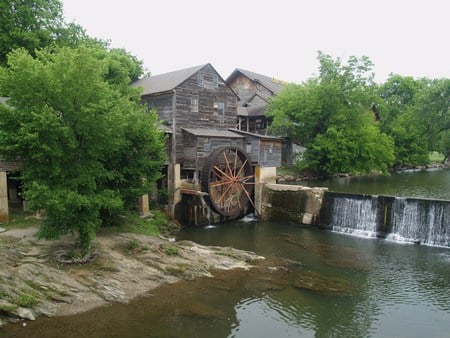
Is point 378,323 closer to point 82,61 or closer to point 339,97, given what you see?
point 82,61

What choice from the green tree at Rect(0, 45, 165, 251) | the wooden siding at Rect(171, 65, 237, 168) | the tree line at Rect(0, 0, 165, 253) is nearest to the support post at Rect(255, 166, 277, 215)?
the wooden siding at Rect(171, 65, 237, 168)

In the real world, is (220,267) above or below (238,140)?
below

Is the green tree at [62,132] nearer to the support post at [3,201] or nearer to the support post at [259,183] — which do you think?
the support post at [3,201]

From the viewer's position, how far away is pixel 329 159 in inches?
1217

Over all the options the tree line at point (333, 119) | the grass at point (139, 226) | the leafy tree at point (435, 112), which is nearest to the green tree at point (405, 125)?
the leafy tree at point (435, 112)

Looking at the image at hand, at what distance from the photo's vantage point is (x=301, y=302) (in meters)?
10.5

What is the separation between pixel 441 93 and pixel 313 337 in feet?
135

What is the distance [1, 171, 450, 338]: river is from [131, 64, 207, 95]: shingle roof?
10.5 m

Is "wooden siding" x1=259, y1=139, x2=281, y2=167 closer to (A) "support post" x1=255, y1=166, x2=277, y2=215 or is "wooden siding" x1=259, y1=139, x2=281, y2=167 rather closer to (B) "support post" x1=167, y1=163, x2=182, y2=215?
(A) "support post" x1=255, y1=166, x2=277, y2=215

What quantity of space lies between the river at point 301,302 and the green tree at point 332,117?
51.4 ft

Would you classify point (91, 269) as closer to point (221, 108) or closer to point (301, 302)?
point (301, 302)

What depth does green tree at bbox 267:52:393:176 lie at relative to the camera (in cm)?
2998

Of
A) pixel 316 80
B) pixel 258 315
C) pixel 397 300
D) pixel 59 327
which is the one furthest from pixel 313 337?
pixel 316 80

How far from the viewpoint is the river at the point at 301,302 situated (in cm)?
898
